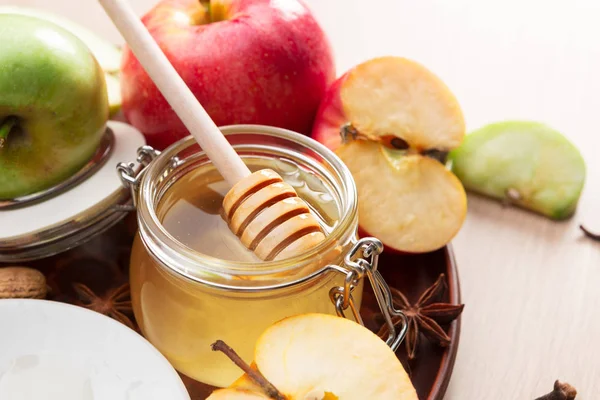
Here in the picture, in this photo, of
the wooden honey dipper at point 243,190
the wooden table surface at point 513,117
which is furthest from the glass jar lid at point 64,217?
the wooden table surface at point 513,117

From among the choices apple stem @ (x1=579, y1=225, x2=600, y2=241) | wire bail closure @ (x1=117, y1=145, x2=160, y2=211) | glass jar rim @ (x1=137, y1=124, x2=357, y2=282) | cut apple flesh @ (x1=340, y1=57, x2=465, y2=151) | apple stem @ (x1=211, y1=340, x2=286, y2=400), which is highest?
cut apple flesh @ (x1=340, y1=57, x2=465, y2=151)

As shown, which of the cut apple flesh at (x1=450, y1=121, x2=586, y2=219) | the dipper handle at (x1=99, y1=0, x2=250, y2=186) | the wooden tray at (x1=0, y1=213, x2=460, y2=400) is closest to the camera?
the dipper handle at (x1=99, y1=0, x2=250, y2=186)

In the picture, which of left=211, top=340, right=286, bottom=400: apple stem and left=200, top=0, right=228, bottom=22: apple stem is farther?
left=200, top=0, right=228, bottom=22: apple stem

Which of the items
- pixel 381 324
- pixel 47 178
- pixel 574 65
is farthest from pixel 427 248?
pixel 574 65

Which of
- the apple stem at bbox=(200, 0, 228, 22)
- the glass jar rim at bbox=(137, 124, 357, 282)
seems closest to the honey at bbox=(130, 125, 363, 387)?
the glass jar rim at bbox=(137, 124, 357, 282)

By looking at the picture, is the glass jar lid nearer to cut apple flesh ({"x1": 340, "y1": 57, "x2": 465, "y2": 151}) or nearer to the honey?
the honey

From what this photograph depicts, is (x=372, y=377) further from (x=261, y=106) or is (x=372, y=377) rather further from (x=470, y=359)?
(x=261, y=106)

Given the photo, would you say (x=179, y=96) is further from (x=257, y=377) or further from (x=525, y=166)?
(x=525, y=166)
